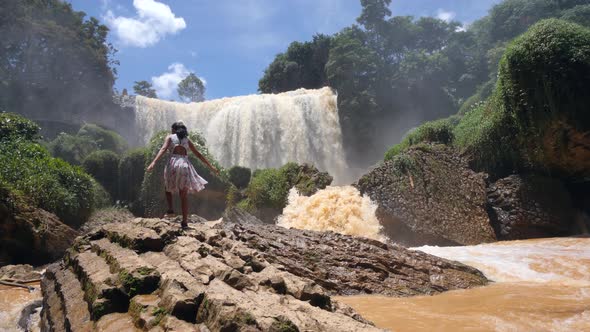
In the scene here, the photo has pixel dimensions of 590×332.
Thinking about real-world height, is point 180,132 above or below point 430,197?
above

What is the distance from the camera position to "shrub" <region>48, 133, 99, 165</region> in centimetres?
2089

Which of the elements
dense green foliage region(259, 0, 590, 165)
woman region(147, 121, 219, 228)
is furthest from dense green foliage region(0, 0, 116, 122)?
woman region(147, 121, 219, 228)

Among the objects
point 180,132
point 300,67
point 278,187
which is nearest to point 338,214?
point 278,187

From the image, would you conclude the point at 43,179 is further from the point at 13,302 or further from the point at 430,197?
the point at 430,197

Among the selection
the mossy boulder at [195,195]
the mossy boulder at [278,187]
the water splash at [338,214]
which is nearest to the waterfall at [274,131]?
the mossy boulder at [195,195]

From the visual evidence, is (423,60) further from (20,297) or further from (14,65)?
(20,297)

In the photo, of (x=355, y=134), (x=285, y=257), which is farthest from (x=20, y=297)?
(x=355, y=134)

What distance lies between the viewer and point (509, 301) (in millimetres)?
4586

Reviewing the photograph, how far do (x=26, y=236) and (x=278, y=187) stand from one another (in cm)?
762

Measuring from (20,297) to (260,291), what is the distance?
Answer: 451cm

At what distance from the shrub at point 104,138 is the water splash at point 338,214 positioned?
13.6 m

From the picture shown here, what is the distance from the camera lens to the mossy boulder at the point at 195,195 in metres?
15.5

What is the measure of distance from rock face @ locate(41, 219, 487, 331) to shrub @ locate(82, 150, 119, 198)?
1341cm

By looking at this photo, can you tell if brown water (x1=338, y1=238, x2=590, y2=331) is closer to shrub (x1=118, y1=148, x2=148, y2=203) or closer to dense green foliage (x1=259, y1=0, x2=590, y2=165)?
shrub (x1=118, y1=148, x2=148, y2=203)
